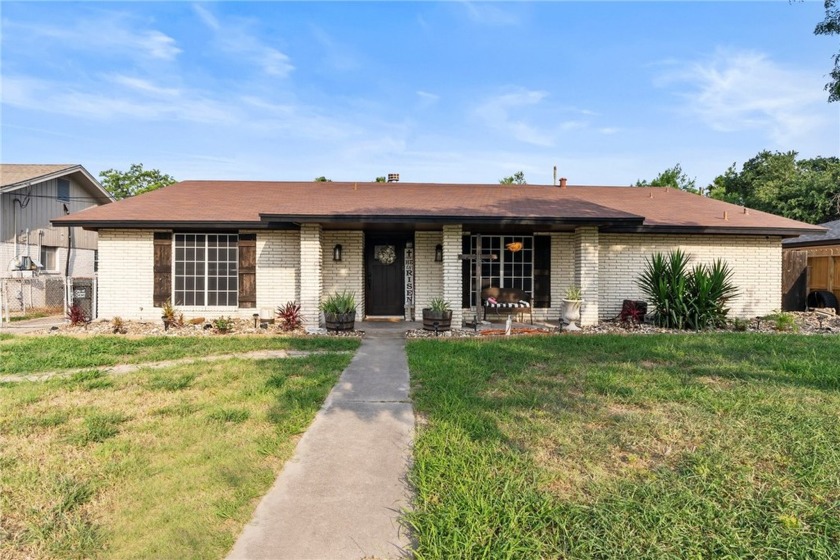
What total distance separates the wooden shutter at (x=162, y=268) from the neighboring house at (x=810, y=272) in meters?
17.0

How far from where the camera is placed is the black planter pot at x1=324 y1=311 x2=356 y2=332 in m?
9.28

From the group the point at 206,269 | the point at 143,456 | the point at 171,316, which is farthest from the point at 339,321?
the point at 143,456

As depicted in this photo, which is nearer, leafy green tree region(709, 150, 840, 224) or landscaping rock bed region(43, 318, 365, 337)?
landscaping rock bed region(43, 318, 365, 337)

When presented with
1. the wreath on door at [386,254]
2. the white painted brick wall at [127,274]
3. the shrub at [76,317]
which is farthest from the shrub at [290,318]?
the shrub at [76,317]

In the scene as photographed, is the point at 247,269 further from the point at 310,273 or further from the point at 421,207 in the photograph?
the point at 421,207

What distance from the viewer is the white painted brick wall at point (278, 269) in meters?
10.8

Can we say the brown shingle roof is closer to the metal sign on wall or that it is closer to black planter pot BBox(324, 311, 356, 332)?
the metal sign on wall

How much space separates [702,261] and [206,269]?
40.5 ft

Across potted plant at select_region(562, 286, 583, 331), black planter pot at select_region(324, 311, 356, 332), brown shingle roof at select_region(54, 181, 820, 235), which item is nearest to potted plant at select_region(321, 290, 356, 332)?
black planter pot at select_region(324, 311, 356, 332)

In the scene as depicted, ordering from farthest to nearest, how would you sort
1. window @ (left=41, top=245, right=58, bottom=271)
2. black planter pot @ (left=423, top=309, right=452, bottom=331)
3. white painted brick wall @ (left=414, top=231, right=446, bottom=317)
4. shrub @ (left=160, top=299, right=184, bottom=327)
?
window @ (left=41, top=245, right=58, bottom=271) → white painted brick wall @ (left=414, top=231, right=446, bottom=317) → shrub @ (left=160, top=299, right=184, bottom=327) → black planter pot @ (left=423, top=309, right=452, bottom=331)

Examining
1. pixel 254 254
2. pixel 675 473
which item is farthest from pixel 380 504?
pixel 254 254

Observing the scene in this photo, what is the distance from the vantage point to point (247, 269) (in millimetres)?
10758

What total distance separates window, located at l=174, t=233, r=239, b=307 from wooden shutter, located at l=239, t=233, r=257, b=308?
0.20 metres

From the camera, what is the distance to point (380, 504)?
2783 mm
